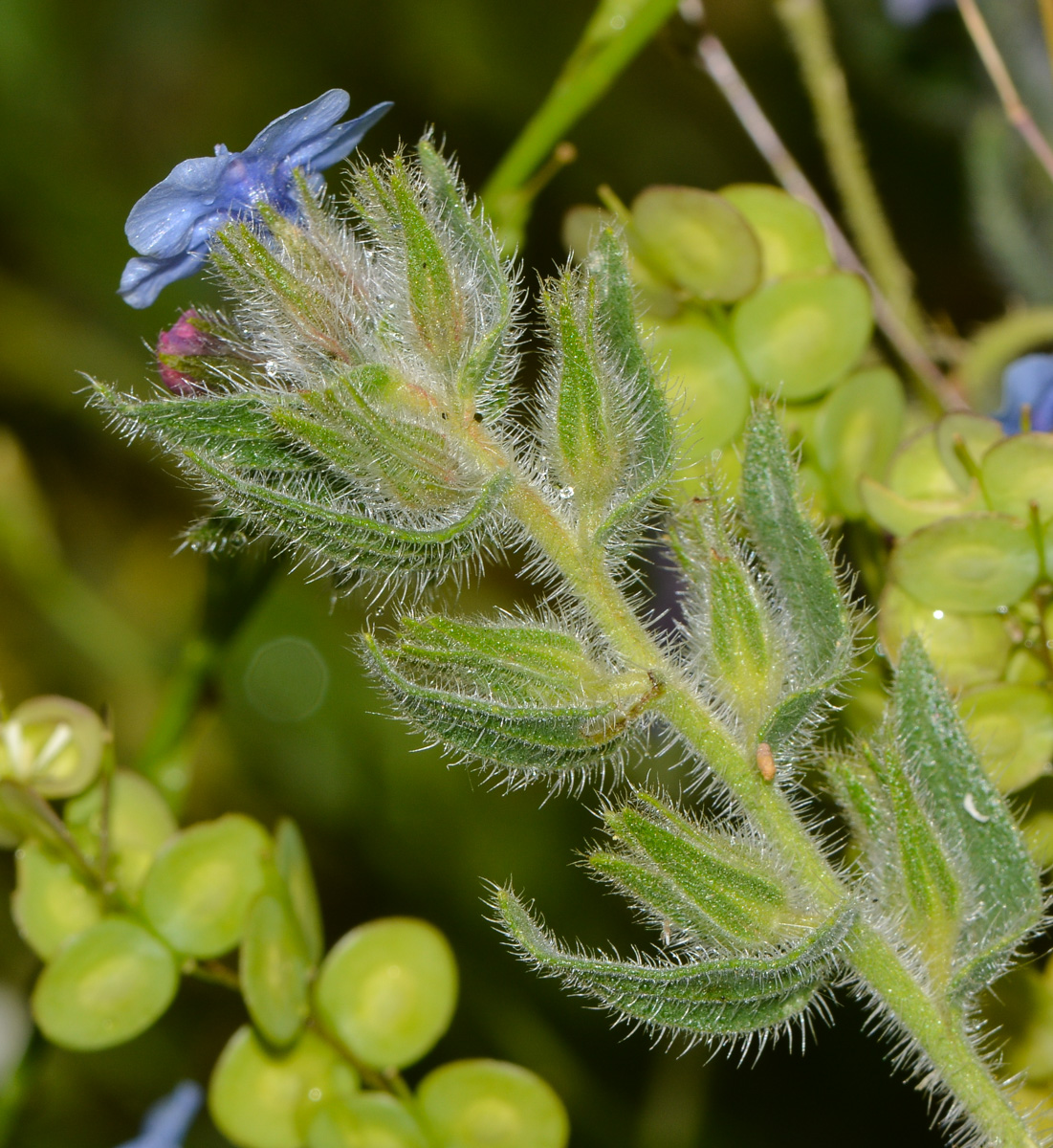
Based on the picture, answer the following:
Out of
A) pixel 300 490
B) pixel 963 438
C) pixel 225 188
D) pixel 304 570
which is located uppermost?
pixel 225 188

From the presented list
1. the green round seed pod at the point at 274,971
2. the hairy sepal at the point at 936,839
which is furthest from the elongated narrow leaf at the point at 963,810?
the green round seed pod at the point at 274,971

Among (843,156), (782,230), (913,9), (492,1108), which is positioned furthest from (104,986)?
(913,9)

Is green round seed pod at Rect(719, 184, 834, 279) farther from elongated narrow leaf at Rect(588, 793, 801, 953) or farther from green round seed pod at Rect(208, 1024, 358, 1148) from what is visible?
green round seed pod at Rect(208, 1024, 358, 1148)

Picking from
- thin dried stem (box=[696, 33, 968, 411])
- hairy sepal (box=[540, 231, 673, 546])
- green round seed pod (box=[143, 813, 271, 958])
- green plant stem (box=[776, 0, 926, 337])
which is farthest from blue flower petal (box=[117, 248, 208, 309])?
green plant stem (box=[776, 0, 926, 337])

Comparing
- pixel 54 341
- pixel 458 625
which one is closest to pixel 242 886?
pixel 458 625

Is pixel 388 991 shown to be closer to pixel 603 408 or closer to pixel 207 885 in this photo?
pixel 207 885

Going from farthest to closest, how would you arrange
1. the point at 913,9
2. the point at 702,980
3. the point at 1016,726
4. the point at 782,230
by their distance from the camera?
the point at 913,9 → the point at 782,230 → the point at 1016,726 → the point at 702,980

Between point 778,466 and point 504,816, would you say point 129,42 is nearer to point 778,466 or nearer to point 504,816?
point 504,816
